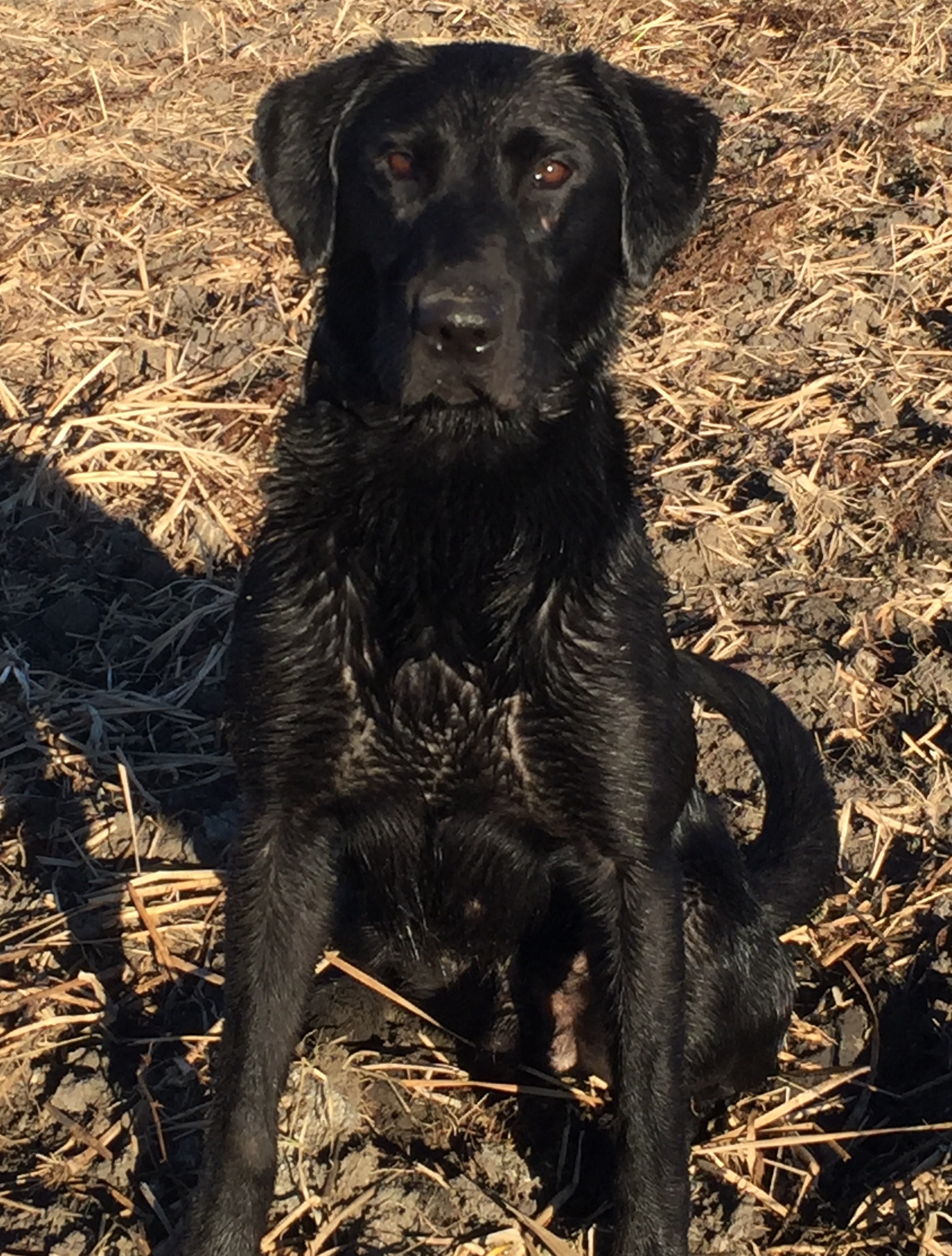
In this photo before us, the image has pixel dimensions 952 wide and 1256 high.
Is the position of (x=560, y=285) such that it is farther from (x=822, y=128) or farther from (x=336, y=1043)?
(x=822, y=128)

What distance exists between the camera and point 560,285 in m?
2.84

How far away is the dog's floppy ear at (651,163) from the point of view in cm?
301

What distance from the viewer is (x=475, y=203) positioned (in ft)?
9.02

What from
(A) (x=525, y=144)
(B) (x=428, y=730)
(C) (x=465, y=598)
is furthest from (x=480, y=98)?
(B) (x=428, y=730)

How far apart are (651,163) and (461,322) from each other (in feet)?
2.32

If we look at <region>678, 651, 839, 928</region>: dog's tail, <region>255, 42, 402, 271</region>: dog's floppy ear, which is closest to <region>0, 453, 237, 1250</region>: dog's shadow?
<region>678, 651, 839, 928</region>: dog's tail

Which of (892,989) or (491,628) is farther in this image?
(892,989)

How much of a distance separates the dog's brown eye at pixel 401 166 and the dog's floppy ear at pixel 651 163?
1.42 feet

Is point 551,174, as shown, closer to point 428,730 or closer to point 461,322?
point 461,322

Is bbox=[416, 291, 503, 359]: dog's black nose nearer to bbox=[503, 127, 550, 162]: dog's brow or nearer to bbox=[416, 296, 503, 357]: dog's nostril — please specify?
bbox=[416, 296, 503, 357]: dog's nostril

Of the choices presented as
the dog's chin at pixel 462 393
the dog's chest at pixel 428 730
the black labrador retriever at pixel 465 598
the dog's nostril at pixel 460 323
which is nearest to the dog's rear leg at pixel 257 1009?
the black labrador retriever at pixel 465 598

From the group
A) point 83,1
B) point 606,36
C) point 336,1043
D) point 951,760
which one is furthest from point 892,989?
point 83,1

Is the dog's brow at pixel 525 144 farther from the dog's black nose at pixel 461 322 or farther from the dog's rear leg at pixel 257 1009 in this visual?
the dog's rear leg at pixel 257 1009

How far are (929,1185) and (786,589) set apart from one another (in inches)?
78.8
